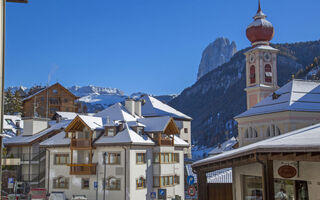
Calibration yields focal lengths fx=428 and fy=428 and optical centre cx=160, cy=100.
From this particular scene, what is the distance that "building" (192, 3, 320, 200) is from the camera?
15516 mm

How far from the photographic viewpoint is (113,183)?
151ft

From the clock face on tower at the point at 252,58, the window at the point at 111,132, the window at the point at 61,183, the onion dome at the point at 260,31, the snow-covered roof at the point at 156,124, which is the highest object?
the onion dome at the point at 260,31

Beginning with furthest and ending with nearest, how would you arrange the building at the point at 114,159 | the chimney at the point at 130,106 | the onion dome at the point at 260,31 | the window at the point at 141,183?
the onion dome at the point at 260,31, the chimney at the point at 130,106, the window at the point at 141,183, the building at the point at 114,159

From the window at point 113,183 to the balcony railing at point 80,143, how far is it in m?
4.60

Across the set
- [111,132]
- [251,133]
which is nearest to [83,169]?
[111,132]

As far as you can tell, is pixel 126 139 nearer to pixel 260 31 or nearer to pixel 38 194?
pixel 38 194

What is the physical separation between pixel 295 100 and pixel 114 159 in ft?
69.2

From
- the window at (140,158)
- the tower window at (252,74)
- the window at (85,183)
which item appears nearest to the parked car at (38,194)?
the window at (85,183)

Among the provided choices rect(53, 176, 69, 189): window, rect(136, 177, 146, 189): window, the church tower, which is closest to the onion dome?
the church tower

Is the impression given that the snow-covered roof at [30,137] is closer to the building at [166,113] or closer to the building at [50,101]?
the building at [166,113]

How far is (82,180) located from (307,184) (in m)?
35.2

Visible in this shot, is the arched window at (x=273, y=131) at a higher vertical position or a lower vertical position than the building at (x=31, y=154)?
higher

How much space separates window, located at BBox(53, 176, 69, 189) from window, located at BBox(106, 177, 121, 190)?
580 centimetres

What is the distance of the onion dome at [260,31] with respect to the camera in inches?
2790
